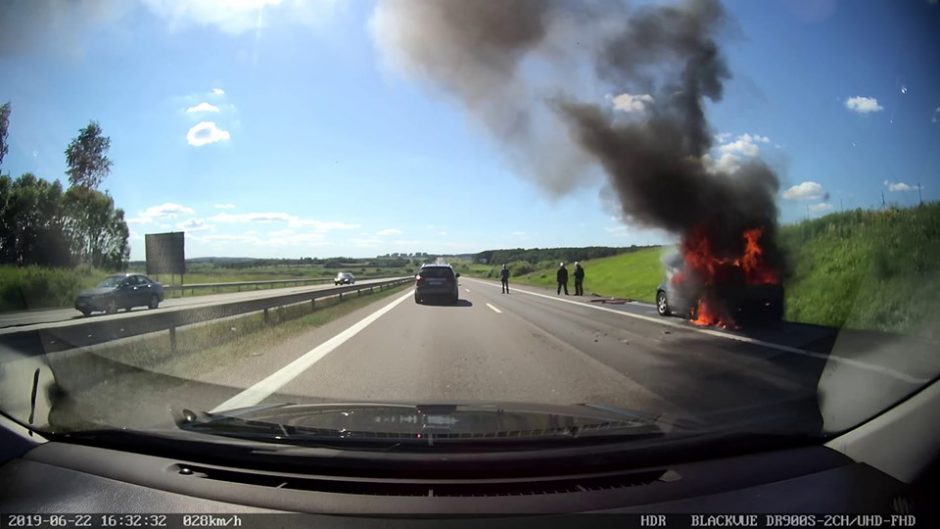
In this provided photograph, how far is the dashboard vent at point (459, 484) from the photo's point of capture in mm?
2836

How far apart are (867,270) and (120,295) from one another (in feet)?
73.5

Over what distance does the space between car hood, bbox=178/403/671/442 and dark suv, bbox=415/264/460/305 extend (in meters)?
20.0

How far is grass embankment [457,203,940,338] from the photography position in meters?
8.60

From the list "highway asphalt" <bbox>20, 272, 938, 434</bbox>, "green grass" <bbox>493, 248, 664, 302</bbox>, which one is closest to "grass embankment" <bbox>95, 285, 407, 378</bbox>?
"highway asphalt" <bbox>20, 272, 938, 434</bbox>

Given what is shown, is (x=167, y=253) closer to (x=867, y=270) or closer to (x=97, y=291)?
(x=97, y=291)

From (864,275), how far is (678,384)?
8.00 m

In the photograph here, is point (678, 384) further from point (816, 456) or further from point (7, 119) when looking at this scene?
point (7, 119)

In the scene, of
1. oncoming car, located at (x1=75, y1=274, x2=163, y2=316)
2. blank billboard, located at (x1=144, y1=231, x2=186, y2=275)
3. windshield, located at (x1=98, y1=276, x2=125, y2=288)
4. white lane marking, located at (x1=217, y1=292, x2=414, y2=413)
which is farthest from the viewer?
windshield, located at (x1=98, y1=276, x2=125, y2=288)

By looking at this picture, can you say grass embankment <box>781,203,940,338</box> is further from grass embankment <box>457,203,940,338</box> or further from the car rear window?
the car rear window

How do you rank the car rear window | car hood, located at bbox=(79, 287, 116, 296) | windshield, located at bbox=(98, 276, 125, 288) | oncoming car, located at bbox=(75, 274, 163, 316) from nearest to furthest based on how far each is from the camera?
car hood, located at bbox=(79, 287, 116, 296) < oncoming car, located at bbox=(75, 274, 163, 316) < windshield, located at bbox=(98, 276, 125, 288) < the car rear window

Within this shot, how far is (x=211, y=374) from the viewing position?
7.69 metres

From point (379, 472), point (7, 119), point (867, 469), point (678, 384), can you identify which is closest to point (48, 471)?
point (379, 472)

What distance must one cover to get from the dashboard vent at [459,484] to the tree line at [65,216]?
5.39 meters

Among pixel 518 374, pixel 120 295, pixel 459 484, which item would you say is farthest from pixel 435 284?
pixel 459 484
